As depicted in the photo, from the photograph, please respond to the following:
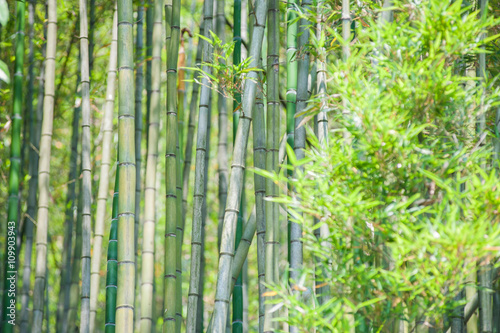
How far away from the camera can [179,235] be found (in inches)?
102

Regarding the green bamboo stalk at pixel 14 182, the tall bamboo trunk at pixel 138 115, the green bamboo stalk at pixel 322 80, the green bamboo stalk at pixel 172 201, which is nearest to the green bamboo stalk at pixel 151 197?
the green bamboo stalk at pixel 172 201

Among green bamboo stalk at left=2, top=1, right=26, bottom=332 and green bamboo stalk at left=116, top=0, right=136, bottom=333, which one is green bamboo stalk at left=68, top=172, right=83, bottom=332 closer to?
green bamboo stalk at left=2, top=1, right=26, bottom=332

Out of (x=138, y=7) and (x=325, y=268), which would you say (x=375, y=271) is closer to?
(x=325, y=268)

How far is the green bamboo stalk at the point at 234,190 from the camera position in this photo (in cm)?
198

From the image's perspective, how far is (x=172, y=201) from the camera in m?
2.44

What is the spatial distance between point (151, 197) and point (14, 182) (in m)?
0.85

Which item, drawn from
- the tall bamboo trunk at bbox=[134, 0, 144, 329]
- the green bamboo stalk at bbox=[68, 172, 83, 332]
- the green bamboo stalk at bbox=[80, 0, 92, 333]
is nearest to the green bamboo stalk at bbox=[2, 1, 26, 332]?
the green bamboo stalk at bbox=[68, 172, 83, 332]

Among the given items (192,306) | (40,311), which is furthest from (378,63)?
(40,311)

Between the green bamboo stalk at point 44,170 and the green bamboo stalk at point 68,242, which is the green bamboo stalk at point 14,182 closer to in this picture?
the green bamboo stalk at point 44,170

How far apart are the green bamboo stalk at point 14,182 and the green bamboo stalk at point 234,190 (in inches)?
60.2

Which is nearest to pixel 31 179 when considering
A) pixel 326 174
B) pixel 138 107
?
pixel 138 107

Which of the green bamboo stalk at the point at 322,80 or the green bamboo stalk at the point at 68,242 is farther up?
the green bamboo stalk at the point at 322,80

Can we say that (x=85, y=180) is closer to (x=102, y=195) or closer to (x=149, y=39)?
(x=102, y=195)

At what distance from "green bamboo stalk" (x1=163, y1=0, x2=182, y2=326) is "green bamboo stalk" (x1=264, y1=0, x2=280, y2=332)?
435 millimetres
